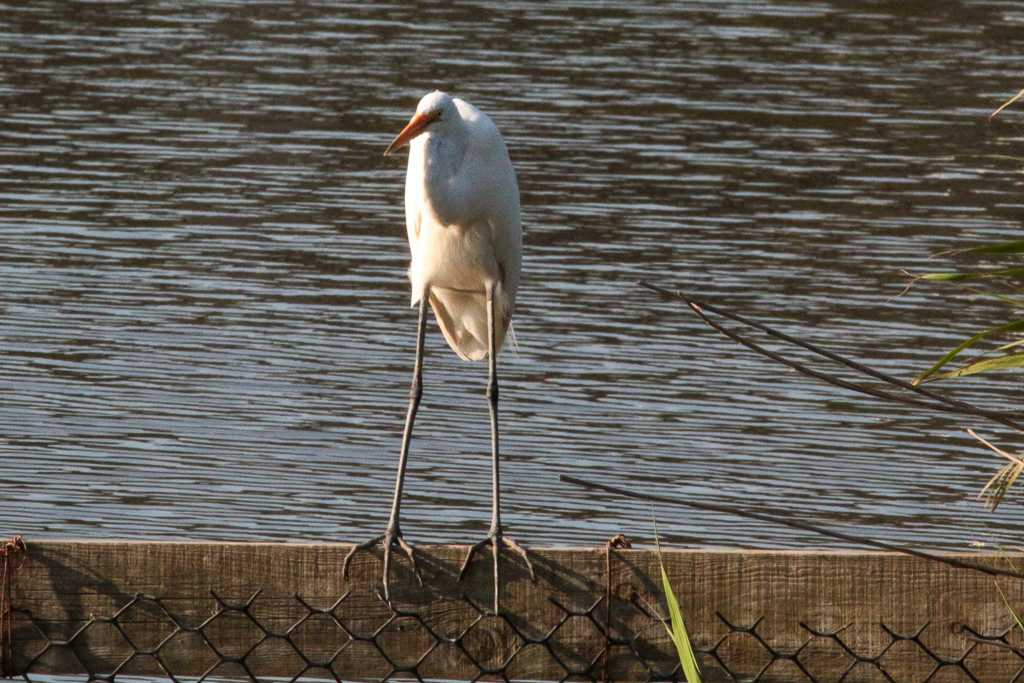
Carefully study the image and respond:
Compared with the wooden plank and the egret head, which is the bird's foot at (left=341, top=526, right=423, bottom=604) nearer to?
the wooden plank

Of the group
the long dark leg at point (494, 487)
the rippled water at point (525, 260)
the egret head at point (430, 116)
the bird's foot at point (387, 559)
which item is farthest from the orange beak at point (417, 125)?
the rippled water at point (525, 260)

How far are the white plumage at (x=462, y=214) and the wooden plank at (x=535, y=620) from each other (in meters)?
2.03

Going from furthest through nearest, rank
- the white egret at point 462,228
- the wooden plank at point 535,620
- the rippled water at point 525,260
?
the rippled water at point 525,260 → the white egret at point 462,228 → the wooden plank at point 535,620

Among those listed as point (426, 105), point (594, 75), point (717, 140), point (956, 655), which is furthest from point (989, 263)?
point (956, 655)

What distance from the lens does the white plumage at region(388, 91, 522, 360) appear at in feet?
20.2

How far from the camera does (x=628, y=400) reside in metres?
10.2

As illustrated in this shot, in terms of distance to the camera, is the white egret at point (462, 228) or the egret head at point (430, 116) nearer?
the egret head at point (430, 116)

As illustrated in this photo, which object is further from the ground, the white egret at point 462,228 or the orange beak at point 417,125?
the orange beak at point 417,125

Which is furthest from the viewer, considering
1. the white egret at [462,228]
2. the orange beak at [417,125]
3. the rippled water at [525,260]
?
the rippled water at [525,260]

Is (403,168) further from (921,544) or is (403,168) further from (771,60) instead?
(921,544)

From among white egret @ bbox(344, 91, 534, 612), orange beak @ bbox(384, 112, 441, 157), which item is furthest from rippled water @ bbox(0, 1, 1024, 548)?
orange beak @ bbox(384, 112, 441, 157)

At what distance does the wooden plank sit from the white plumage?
203cm

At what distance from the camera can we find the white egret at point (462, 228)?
6168mm

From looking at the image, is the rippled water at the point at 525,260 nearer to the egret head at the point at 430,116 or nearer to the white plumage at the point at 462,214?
the white plumage at the point at 462,214
